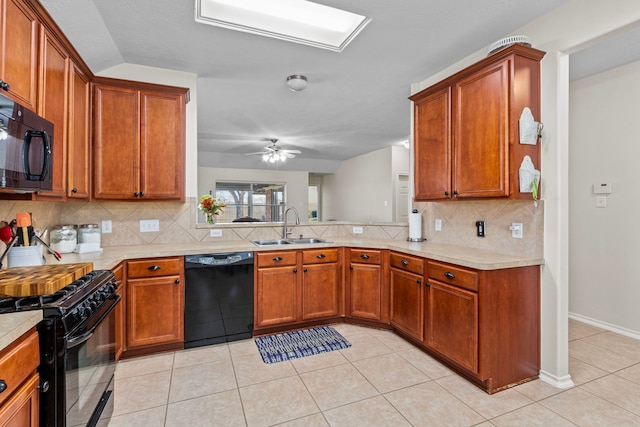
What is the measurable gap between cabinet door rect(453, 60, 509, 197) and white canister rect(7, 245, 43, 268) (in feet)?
9.66

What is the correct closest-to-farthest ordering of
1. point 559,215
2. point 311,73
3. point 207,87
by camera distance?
point 559,215
point 311,73
point 207,87

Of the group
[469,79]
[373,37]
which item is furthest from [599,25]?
[373,37]

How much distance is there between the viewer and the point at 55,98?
2018 mm

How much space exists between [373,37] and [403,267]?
77.9 inches

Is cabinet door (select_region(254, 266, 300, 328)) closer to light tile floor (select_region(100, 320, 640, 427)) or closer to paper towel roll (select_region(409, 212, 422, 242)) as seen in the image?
light tile floor (select_region(100, 320, 640, 427))

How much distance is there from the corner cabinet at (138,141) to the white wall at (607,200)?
159 inches

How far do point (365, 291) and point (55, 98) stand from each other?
289 centimetres

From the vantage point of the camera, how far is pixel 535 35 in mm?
2357

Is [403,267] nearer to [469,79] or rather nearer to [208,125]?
[469,79]

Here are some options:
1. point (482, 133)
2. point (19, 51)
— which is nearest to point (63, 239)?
point (19, 51)

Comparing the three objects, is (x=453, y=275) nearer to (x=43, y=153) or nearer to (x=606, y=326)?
(x=606, y=326)

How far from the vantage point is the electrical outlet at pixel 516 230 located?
2.44 m

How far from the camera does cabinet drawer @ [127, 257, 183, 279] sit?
2.54m

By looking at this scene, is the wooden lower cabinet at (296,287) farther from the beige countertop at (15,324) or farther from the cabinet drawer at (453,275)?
the beige countertop at (15,324)
